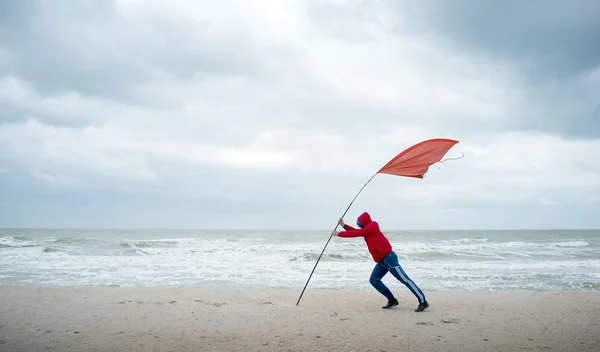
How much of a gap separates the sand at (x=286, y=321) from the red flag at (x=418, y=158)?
89.8 inches

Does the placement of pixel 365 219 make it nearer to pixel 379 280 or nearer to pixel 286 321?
pixel 379 280

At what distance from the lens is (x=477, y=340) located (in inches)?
186

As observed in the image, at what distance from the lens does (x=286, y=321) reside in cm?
568

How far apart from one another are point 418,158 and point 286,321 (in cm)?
330

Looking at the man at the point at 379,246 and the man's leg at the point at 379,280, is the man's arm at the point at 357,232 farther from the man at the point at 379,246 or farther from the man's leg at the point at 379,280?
the man's leg at the point at 379,280

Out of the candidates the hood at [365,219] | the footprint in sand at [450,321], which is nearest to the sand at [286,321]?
the footprint in sand at [450,321]

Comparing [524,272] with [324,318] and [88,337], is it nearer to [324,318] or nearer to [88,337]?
[324,318]

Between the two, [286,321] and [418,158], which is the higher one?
[418,158]

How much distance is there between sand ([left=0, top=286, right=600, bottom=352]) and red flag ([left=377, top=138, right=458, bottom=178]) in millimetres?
2280

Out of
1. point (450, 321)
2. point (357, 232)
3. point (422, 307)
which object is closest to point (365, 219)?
point (357, 232)

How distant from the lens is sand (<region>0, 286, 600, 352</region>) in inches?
177

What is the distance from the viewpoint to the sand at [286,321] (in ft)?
14.8

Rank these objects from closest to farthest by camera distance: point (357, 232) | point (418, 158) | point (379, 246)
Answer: point (357, 232)
point (379, 246)
point (418, 158)

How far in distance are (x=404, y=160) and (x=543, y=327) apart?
3.05 meters
